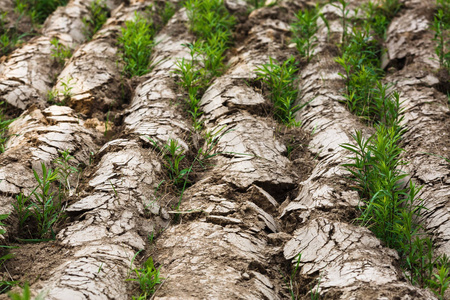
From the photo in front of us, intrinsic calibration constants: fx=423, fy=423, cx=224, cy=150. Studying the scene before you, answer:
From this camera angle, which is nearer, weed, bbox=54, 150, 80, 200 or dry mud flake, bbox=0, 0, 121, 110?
weed, bbox=54, 150, 80, 200

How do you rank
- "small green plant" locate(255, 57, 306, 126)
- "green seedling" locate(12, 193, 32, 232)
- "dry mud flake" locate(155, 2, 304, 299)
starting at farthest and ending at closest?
"small green plant" locate(255, 57, 306, 126), "green seedling" locate(12, 193, 32, 232), "dry mud flake" locate(155, 2, 304, 299)

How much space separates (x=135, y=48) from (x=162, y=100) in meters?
0.98

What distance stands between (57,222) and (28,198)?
0.83ft

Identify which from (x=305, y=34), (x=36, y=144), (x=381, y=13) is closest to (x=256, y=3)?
(x=305, y=34)

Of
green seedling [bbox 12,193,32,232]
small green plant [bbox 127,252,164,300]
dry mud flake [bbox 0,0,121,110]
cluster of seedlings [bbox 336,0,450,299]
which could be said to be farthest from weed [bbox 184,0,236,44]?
small green plant [bbox 127,252,164,300]

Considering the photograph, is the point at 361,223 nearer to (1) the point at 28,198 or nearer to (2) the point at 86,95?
(1) the point at 28,198

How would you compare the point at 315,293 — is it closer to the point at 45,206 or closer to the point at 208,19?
the point at 45,206

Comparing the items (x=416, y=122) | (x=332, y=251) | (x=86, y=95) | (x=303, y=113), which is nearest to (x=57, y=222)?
(x=86, y=95)

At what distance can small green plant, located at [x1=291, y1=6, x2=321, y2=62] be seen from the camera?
14.5ft

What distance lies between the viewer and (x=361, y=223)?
270 cm

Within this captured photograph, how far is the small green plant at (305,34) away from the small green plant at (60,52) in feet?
8.00

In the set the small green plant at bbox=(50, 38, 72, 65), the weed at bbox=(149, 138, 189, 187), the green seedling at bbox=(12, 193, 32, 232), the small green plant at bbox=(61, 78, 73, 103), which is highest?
the small green plant at bbox=(50, 38, 72, 65)

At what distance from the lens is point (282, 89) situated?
3914mm

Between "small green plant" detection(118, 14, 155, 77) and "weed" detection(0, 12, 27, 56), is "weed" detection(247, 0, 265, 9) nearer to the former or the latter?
"small green plant" detection(118, 14, 155, 77)
